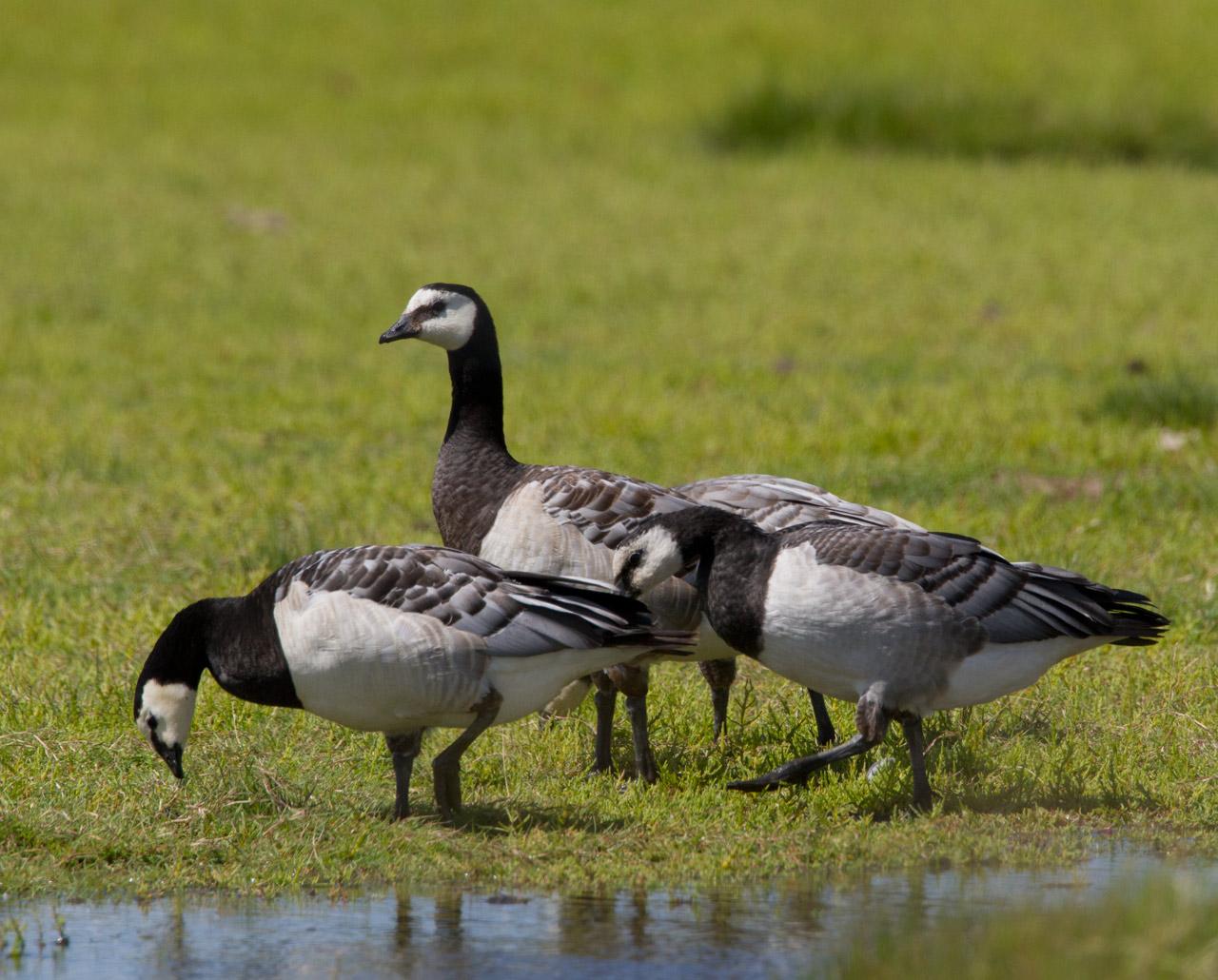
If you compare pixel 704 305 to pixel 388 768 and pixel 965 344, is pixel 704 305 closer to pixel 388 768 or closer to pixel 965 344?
pixel 965 344

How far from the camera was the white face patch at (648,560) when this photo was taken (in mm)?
6422

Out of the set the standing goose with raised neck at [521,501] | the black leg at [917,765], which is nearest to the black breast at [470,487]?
the standing goose with raised neck at [521,501]

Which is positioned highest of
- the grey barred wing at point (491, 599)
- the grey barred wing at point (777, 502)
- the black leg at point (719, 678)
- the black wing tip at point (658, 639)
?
the grey barred wing at point (777, 502)

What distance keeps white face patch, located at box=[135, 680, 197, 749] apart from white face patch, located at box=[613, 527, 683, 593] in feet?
5.29

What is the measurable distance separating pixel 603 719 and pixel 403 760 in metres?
1.00

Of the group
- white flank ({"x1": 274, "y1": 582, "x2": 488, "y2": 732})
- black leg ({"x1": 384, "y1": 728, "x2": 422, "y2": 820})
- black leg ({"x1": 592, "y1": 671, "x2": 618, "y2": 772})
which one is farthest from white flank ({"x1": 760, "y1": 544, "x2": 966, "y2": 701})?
black leg ({"x1": 384, "y1": 728, "x2": 422, "y2": 820})

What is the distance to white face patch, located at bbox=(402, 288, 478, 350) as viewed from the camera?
7996 millimetres

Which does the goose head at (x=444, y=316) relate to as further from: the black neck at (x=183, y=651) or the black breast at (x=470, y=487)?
the black neck at (x=183, y=651)

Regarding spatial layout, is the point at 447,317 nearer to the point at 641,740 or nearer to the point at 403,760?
the point at 641,740

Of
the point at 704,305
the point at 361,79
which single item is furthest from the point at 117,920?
the point at 361,79

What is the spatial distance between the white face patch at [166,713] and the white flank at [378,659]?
0.48 metres

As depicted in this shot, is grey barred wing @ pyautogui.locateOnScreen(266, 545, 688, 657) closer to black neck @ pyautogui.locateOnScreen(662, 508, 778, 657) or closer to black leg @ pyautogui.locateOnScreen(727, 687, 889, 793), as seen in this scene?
black neck @ pyautogui.locateOnScreen(662, 508, 778, 657)

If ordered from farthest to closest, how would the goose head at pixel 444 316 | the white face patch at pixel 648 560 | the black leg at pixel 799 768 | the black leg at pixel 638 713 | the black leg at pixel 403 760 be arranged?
the goose head at pixel 444 316 < the black leg at pixel 638 713 < the white face patch at pixel 648 560 < the black leg at pixel 799 768 < the black leg at pixel 403 760

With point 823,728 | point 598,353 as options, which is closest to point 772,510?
point 823,728
